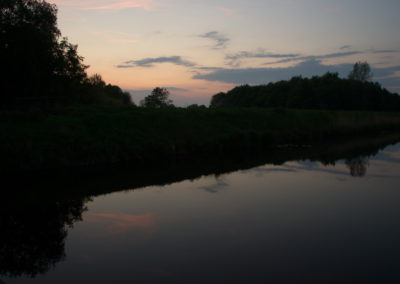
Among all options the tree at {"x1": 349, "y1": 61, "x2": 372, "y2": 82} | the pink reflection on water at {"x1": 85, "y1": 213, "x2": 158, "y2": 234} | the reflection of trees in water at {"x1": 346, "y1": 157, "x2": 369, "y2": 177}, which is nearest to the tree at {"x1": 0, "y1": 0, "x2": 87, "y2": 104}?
the pink reflection on water at {"x1": 85, "y1": 213, "x2": 158, "y2": 234}

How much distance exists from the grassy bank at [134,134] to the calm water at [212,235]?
5.79 metres

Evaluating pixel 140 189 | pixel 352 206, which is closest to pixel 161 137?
pixel 140 189

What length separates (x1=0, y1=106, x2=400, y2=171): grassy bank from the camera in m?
17.8

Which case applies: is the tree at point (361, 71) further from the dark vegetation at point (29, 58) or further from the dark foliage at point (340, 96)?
the dark vegetation at point (29, 58)

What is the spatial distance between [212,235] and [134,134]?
47.1 ft

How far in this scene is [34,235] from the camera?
9.63 meters

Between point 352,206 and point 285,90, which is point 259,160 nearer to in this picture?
point 352,206

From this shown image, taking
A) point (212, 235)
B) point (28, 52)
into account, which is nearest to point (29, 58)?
point (28, 52)

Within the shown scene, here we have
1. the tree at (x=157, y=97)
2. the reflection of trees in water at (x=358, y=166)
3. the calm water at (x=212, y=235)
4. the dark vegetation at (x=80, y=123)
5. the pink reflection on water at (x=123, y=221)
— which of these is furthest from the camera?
the tree at (x=157, y=97)

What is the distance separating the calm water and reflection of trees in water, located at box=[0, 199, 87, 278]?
0.03 meters

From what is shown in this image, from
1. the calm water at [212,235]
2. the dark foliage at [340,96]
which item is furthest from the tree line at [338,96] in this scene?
the calm water at [212,235]

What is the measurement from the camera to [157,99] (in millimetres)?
62656

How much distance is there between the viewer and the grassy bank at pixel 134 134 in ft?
58.5

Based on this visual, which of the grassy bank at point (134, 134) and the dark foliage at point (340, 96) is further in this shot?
the dark foliage at point (340, 96)
